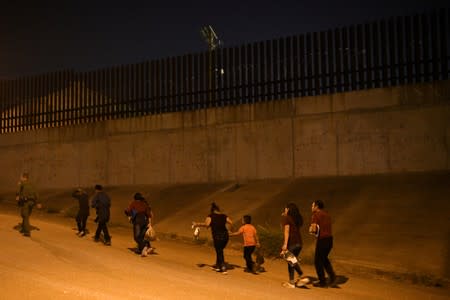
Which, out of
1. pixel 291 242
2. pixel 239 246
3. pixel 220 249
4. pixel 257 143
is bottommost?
pixel 239 246

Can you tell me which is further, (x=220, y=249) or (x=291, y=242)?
(x=220, y=249)

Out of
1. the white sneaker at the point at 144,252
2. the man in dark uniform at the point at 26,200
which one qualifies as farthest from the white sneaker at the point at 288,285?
the man in dark uniform at the point at 26,200

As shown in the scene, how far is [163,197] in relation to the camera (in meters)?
19.2

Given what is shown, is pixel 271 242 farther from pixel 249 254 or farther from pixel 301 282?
pixel 301 282

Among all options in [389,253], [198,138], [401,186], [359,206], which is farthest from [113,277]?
[198,138]

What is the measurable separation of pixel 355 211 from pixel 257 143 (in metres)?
5.28

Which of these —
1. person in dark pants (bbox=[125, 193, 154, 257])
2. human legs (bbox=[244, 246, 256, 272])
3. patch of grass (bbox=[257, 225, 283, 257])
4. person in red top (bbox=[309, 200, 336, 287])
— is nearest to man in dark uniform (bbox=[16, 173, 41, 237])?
person in dark pants (bbox=[125, 193, 154, 257])

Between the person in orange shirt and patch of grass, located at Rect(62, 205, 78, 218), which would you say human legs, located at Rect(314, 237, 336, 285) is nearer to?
the person in orange shirt

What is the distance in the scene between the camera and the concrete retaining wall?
1655 cm

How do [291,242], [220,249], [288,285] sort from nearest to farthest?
[288,285] < [291,242] < [220,249]

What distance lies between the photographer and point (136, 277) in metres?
9.39

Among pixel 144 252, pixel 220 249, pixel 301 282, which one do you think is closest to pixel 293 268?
pixel 301 282

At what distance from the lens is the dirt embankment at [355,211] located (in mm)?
11430

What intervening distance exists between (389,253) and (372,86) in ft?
23.7
